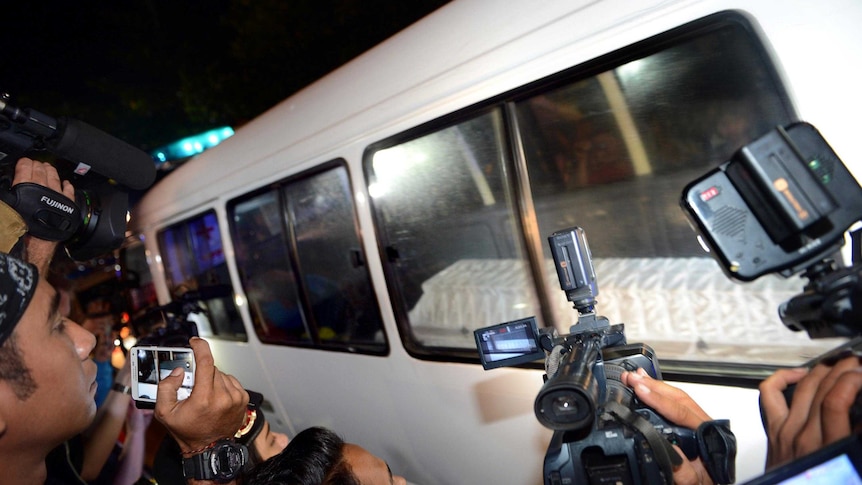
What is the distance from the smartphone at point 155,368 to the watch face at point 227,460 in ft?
0.63

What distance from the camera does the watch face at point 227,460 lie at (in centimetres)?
160

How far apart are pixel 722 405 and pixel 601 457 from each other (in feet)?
3.37

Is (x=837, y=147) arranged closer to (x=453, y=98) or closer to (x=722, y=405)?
(x=722, y=405)

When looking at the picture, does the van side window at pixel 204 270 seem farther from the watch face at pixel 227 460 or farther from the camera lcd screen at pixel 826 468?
the camera lcd screen at pixel 826 468

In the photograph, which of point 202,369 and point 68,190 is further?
point 68,190

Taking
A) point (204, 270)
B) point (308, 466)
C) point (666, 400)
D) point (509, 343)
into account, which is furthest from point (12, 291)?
point (204, 270)

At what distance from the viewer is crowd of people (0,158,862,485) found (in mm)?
1164

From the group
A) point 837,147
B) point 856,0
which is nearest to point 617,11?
point 856,0

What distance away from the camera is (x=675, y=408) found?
4.28 ft

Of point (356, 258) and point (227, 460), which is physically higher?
point (356, 258)

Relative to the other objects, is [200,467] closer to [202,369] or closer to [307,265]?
[202,369]

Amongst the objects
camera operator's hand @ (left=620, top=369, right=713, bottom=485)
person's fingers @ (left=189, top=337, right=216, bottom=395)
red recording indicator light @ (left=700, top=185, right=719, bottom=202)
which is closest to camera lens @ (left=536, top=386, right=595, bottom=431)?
camera operator's hand @ (left=620, top=369, right=713, bottom=485)

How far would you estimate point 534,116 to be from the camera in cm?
226

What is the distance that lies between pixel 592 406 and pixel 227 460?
1.16m
